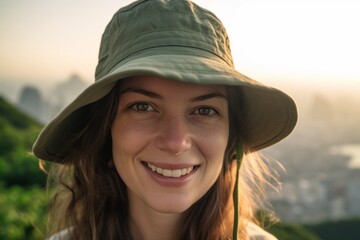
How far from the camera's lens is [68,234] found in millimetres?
2654

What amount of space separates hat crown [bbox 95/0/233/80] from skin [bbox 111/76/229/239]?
5.6 inches

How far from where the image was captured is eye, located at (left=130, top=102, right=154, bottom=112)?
2.00 metres

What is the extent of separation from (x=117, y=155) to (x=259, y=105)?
0.73m

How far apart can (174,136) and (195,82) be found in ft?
1.11

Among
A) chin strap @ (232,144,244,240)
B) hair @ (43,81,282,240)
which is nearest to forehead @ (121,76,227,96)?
hair @ (43,81,282,240)

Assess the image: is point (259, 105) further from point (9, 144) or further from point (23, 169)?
point (9, 144)

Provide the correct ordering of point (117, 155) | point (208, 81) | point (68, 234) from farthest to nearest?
1. point (68, 234)
2. point (117, 155)
3. point (208, 81)

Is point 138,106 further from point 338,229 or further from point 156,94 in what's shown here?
point 338,229

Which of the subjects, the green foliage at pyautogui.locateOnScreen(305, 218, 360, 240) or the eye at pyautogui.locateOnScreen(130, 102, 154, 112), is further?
the green foliage at pyautogui.locateOnScreen(305, 218, 360, 240)

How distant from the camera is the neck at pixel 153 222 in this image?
7.78ft

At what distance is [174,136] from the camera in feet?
6.21

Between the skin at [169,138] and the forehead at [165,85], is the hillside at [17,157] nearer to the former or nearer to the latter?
the skin at [169,138]

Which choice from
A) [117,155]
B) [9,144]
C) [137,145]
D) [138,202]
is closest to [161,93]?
[137,145]

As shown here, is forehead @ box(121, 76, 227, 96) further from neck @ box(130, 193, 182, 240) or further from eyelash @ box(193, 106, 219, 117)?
neck @ box(130, 193, 182, 240)
